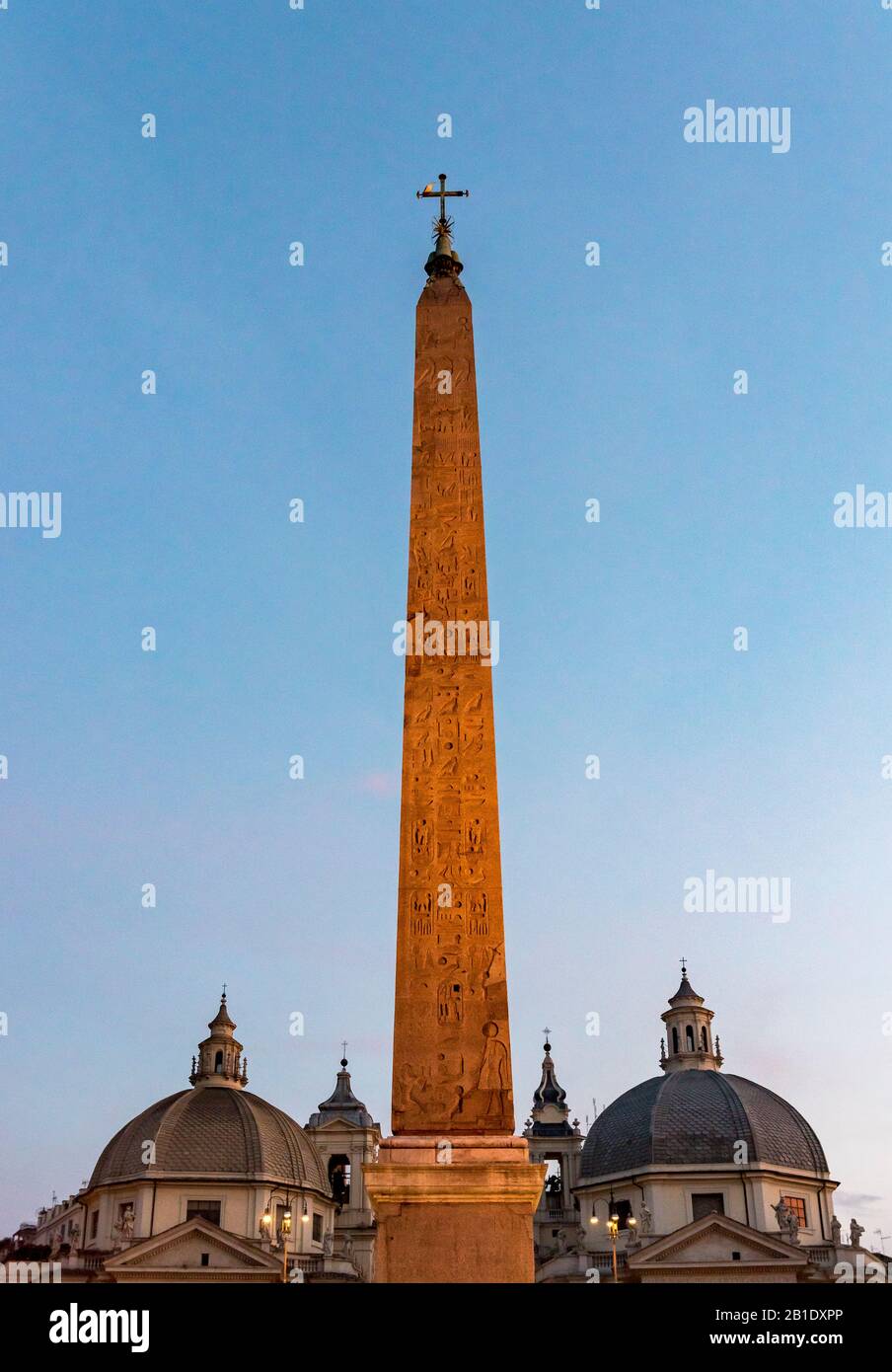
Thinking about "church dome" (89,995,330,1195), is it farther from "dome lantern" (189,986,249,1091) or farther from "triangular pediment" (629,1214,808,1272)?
"triangular pediment" (629,1214,808,1272)

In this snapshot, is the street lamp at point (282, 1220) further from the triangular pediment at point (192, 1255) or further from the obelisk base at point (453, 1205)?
the obelisk base at point (453, 1205)

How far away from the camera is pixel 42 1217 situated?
3270 inches

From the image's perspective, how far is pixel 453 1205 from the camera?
13359mm

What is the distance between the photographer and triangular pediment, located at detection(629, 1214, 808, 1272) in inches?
1969

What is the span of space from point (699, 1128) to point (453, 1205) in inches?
1836

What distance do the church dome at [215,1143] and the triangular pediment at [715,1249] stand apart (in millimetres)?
15264

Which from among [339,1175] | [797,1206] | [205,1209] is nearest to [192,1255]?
[205,1209]

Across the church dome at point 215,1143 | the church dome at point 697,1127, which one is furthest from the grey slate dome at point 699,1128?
the church dome at point 215,1143

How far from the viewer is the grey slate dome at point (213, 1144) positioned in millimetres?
54938

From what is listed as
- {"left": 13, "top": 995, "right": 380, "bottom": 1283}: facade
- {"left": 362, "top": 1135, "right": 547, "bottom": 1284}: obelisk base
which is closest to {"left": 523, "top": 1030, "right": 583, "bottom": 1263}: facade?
{"left": 13, "top": 995, "right": 380, "bottom": 1283}: facade

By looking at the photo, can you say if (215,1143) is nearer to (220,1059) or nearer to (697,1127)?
(220,1059)
